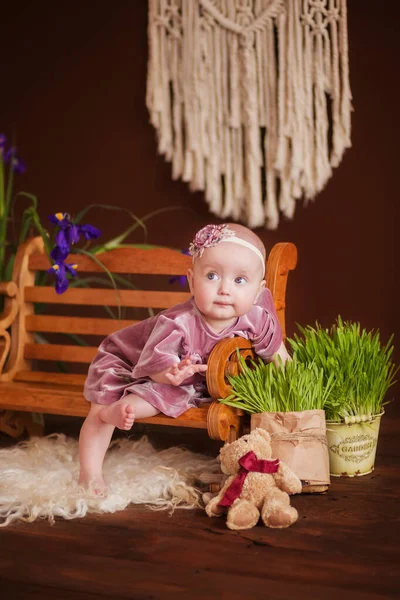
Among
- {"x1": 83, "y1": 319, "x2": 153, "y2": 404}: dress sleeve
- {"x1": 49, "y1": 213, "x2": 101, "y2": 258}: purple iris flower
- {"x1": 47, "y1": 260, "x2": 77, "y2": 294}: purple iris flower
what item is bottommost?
{"x1": 83, "y1": 319, "x2": 153, "y2": 404}: dress sleeve

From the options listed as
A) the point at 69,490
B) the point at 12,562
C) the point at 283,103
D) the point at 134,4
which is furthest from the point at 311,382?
the point at 134,4

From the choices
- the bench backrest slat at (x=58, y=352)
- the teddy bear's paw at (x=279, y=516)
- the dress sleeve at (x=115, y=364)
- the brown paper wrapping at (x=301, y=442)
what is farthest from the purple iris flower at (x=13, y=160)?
the teddy bear's paw at (x=279, y=516)

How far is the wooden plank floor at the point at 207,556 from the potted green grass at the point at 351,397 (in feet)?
0.62

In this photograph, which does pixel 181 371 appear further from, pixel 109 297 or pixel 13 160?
pixel 13 160

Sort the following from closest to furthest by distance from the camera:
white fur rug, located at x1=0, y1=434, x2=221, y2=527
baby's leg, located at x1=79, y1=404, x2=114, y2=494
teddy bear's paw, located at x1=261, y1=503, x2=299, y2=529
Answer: teddy bear's paw, located at x1=261, y1=503, x2=299, y2=529 < white fur rug, located at x1=0, y1=434, x2=221, y2=527 < baby's leg, located at x1=79, y1=404, x2=114, y2=494

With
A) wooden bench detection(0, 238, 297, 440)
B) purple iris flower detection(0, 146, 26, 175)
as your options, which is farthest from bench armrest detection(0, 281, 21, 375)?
Answer: purple iris flower detection(0, 146, 26, 175)

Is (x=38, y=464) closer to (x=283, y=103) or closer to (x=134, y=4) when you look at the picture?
(x=283, y=103)

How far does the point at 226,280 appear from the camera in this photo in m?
2.04

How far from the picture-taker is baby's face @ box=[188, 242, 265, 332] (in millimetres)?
2029

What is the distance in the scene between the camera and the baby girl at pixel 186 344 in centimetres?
201

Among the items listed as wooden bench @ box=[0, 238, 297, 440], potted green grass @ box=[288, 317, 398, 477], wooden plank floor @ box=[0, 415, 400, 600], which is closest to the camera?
wooden plank floor @ box=[0, 415, 400, 600]

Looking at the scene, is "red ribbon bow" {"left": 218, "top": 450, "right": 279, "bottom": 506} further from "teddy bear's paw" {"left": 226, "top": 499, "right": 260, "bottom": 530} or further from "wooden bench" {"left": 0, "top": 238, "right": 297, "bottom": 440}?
"wooden bench" {"left": 0, "top": 238, "right": 297, "bottom": 440}

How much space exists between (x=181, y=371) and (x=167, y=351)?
0.31ft

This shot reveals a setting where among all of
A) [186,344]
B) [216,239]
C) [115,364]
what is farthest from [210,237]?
[115,364]
